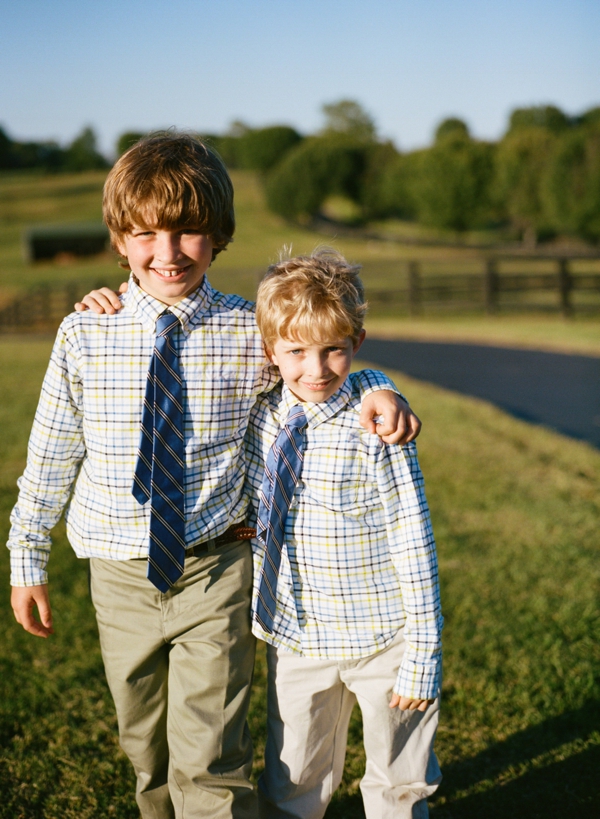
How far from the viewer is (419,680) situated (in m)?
2.08

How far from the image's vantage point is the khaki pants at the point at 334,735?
2199 millimetres

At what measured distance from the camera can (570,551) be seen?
4.75m

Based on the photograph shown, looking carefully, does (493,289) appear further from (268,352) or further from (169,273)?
(169,273)

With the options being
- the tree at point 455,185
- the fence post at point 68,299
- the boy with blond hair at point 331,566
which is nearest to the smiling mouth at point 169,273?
the boy with blond hair at point 331,566

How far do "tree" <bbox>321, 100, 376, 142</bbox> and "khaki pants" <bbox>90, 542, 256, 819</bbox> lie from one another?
103 metres

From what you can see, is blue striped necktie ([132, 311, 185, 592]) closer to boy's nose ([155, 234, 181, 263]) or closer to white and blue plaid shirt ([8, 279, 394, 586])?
white and blue plaid shirt ([8, 279, 394, 586])

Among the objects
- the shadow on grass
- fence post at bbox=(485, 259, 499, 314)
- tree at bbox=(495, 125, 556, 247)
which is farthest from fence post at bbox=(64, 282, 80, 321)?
tree at bbox=(495, 125, 556, 247)

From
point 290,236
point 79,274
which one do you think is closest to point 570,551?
point 79,274

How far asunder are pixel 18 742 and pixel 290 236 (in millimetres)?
49394

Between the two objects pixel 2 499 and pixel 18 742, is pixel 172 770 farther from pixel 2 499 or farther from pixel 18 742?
pixel 2 499

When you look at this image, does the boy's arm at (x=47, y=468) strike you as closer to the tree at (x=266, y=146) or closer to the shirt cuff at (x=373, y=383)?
the shirt cuff at (x=373, y=383)

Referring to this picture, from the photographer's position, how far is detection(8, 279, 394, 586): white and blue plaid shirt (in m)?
2.15

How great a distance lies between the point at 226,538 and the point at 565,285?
1724 cm

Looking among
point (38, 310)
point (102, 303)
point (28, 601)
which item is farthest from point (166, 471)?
point (38, 310)
